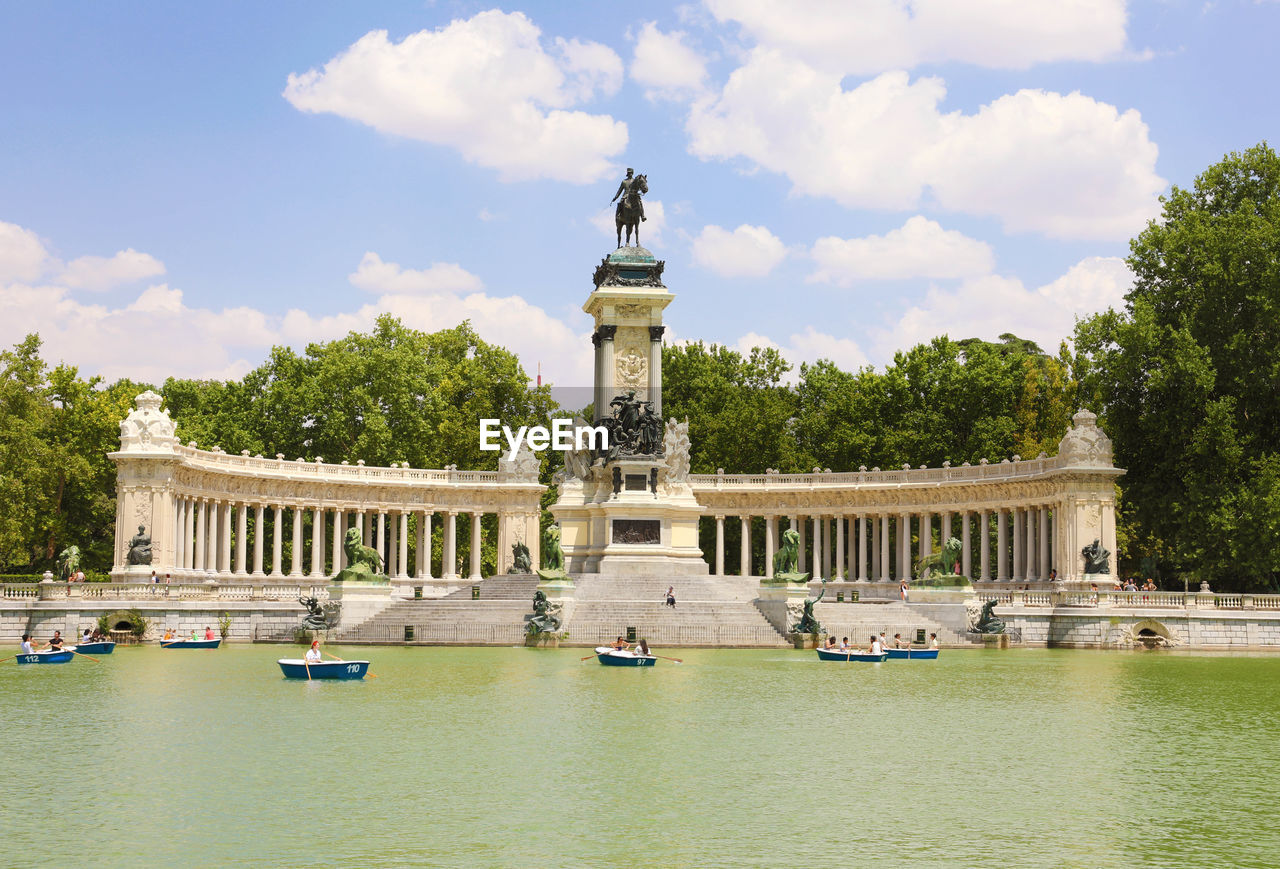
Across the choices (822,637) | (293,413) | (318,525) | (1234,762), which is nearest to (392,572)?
(318,525)

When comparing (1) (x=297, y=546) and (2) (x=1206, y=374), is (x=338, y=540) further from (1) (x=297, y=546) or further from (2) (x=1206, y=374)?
(2) (x=1206, y=374)

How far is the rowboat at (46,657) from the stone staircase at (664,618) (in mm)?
16713

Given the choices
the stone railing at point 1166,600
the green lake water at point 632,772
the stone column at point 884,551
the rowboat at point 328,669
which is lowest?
the green lake water at point 632,772

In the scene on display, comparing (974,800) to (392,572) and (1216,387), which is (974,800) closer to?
(1216,387)

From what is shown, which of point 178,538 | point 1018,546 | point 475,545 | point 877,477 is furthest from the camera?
point 475,545

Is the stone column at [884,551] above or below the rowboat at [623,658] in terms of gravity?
above

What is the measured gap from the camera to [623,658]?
3947cm

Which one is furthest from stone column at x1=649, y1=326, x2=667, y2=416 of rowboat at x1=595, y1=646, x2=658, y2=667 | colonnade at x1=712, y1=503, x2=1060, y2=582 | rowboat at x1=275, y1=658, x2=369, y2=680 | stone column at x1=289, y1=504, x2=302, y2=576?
rowboat at x1=275, y1=658, x2=369, y2=680

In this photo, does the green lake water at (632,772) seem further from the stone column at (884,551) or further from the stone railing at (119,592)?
the stone column at (884,551)

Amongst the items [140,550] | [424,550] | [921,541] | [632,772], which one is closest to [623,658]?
[632,772]

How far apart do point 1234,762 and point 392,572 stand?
207ft

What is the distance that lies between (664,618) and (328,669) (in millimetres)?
16792

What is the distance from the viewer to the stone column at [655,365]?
6588cm

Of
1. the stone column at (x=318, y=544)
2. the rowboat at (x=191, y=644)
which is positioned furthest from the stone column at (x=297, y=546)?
the rowboat at (x=191, y=644)
